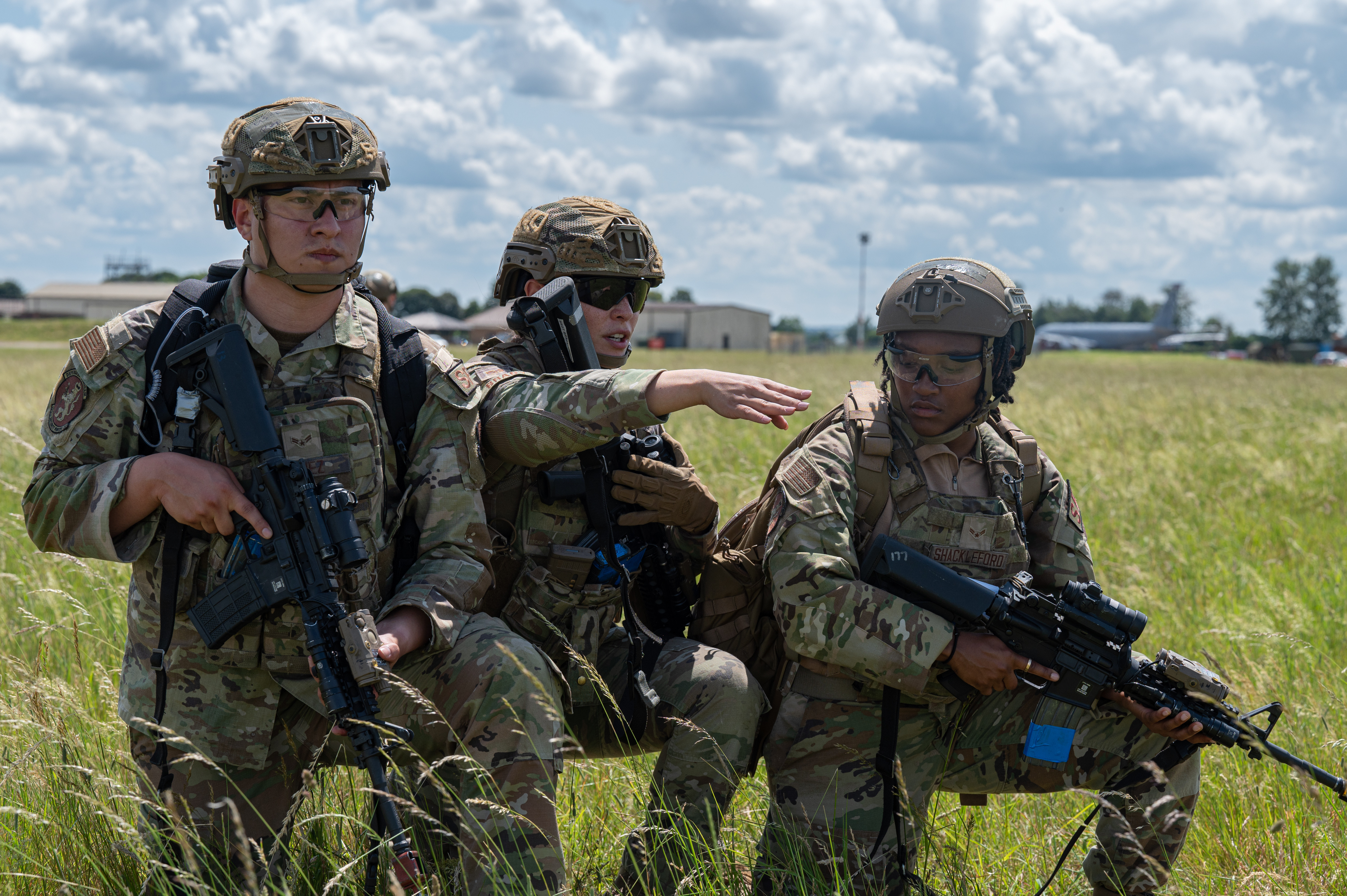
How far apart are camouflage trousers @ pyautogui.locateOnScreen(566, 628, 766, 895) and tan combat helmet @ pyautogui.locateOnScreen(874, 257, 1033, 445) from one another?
1.05m

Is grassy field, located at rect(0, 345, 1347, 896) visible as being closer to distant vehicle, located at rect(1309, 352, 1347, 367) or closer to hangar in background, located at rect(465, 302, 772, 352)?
distant vehicle, located at rect(1309, 352, 1347, 367)

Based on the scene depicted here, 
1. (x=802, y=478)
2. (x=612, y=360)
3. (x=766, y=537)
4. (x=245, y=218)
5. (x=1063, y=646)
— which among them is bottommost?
(x=1063, y=646)

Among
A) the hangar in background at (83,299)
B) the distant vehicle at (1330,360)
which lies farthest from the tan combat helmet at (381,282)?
the hangar in background at (83,299)

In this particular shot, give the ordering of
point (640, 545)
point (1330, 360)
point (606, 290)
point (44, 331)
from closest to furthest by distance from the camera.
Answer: point (640, 545) < point (606, 290) < point (44, 331) < point (1330, 360)

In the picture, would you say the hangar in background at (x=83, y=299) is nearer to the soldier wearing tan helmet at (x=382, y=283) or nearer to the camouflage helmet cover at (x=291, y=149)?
the soldier wearing tan helmet at (x=382, y=283)

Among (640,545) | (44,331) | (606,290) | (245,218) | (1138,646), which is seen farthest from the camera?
(44,331)

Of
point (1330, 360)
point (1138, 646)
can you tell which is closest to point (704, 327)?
point (1330, 360)

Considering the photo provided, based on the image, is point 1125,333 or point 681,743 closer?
point 681,743

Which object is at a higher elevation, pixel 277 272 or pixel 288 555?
pixel 277 272

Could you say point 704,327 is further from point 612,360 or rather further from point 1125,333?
point 612,360

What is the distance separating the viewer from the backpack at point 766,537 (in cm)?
354

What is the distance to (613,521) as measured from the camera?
3648 millimetres

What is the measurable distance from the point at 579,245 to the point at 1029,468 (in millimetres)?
1760

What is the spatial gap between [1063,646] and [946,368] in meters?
0.96
